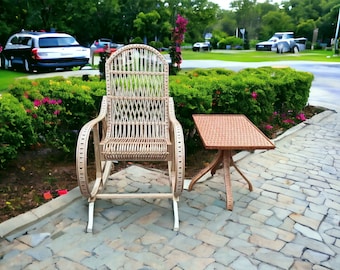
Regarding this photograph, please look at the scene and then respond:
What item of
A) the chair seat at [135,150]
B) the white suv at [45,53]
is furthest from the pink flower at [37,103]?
the white suv at [45,53]

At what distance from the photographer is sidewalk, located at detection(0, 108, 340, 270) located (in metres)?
2.19

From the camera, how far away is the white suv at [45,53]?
11.6 m

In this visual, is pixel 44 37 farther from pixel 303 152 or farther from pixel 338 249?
pixel 338 249

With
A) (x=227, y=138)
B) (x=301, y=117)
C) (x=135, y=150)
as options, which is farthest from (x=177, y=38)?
(x=135, y=150)

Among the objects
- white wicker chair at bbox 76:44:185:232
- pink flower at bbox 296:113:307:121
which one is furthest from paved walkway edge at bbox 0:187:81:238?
pink flower at bbox 296:113:307:121

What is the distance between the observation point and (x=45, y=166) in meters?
3.44

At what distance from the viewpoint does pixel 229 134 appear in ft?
9.61

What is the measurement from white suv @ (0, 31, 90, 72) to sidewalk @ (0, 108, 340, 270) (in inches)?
371

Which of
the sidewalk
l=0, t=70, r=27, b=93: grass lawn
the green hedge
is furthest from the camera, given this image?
l=0, t=70, r=27, b=93: grass lawn

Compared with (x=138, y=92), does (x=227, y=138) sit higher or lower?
lower

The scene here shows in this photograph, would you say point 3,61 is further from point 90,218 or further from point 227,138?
point 227,138

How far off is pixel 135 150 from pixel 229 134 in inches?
31.5

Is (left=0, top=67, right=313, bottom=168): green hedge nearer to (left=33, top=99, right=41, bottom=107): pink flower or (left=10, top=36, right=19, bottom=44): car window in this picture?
(left=33, top=99, right=41, bottom=107): pink flower

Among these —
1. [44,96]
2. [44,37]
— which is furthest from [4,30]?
[44,96]
